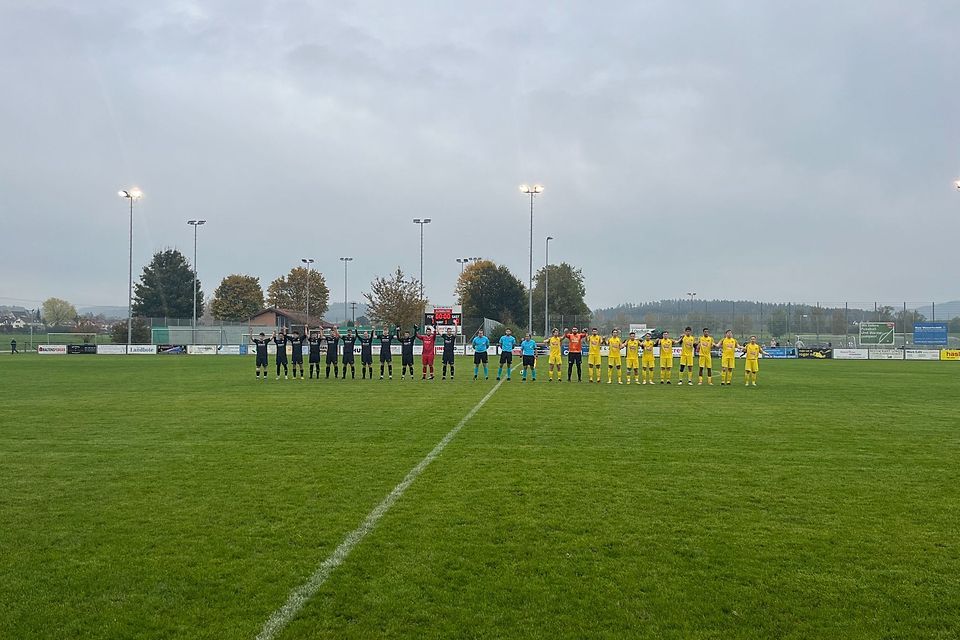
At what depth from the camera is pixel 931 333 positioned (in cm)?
4069

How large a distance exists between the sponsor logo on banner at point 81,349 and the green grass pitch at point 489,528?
38.1 m

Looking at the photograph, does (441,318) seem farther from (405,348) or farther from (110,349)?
(110,349)

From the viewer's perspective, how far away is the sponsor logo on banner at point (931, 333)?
1594 inches

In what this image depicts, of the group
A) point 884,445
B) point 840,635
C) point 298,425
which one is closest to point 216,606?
point 840,635

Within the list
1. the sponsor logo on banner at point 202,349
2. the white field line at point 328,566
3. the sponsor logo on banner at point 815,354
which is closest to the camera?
Answer: the white field line at point 328,566

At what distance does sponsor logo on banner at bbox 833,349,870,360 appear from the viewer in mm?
39422

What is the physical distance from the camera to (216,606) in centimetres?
380

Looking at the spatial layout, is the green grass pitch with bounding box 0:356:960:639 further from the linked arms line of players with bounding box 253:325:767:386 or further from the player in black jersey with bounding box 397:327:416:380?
the player in black jersey with bounding box 397:327:416:380

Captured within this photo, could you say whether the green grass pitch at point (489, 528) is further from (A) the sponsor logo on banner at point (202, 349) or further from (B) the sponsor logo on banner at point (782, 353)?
(A) the sponsor logo on banner at point (202, 349)

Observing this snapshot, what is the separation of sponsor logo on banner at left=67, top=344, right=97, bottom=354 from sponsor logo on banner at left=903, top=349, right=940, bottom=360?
171ft

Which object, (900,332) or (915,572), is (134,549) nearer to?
(915,572)

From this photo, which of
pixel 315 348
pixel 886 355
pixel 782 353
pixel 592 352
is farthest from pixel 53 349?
pixel 886 355

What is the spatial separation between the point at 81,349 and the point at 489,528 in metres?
47.2

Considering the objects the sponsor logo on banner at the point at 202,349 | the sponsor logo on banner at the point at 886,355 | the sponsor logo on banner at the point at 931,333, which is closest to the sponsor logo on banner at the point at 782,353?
the sponsor logo on banner at the point at 886,355
